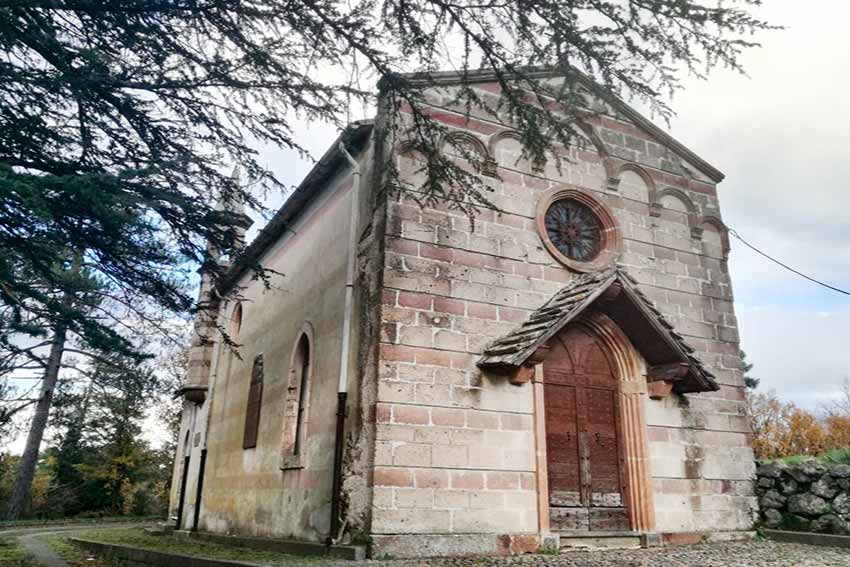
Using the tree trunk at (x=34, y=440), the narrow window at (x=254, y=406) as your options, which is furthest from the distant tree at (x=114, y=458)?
the narrow window at (x=254, y=406)

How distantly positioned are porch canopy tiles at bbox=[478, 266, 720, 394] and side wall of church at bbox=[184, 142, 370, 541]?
7.69ft

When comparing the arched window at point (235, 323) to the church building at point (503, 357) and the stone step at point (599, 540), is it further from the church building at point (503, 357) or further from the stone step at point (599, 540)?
the stone step at point (599, 540)

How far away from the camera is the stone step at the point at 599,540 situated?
776 centimetres

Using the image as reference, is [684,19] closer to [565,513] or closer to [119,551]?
[565,513]

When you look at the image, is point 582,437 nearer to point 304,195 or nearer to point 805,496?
point 805,496

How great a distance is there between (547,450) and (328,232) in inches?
184

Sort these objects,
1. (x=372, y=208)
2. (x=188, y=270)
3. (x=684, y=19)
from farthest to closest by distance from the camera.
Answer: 1. (x=372, y=208)
2. (x=188, y=270)
3. (x=684, y=19)

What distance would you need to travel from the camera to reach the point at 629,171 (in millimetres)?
10188

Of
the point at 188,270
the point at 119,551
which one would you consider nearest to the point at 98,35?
the point at 188,270

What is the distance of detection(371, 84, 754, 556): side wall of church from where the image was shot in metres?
7.16

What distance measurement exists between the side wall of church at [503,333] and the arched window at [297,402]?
2639mm

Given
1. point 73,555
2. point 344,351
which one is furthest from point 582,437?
point 73,555

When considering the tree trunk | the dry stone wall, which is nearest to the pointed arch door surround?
the dry stone wall

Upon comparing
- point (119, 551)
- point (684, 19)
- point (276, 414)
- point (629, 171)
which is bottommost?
point (119, 551)
